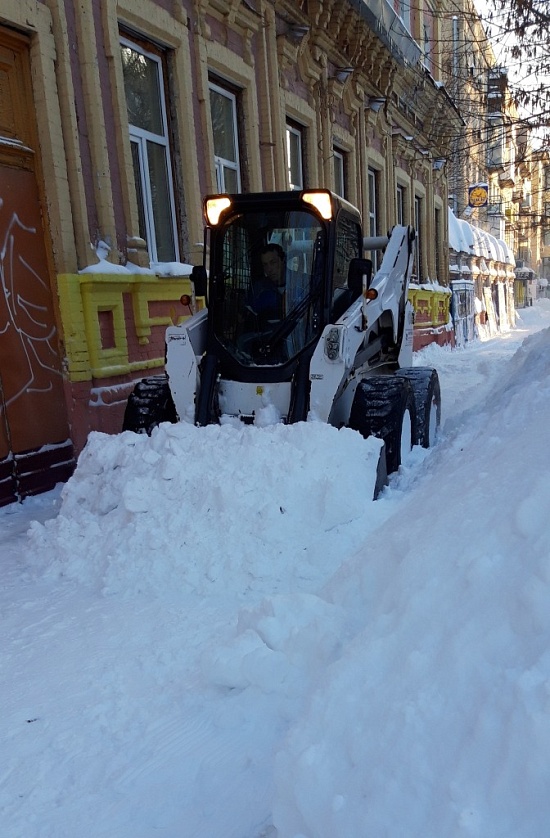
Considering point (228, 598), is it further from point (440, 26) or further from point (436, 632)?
point (440, 26)

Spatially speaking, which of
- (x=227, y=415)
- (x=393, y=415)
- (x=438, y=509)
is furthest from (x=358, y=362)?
(x=438, y=509)

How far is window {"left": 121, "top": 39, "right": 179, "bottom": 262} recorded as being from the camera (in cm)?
652

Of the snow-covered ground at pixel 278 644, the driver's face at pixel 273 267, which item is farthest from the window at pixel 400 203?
the snow-covered ground at pixel 278 644

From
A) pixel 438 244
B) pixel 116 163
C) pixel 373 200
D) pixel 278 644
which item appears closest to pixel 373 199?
pixel 373 200

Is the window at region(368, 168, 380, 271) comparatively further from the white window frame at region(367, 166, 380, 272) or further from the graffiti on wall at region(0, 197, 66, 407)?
the graffiti on wall at region(0, 197, 66, 407)

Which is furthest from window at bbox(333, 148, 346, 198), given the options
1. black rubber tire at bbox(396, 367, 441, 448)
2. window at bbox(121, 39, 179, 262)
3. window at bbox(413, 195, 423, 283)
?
black rubber tire at bbox(396, 367, 441, 448)

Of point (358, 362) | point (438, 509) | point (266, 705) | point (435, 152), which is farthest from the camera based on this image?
point (435, 152)

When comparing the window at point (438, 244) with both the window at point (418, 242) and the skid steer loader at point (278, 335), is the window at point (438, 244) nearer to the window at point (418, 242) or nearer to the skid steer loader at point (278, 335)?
the window at point (418, 242)

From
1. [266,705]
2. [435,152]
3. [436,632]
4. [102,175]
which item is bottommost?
[266,705]

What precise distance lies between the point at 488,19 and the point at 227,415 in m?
6.37

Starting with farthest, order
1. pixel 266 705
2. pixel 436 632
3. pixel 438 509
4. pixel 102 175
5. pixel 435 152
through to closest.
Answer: pixel 435 152
pixel 102 175
pixel 438 509
pixel 266 705
pixel 436 632

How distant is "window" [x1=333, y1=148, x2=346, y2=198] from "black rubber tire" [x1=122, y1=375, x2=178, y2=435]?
27.3 ft

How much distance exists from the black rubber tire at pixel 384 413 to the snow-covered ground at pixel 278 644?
0.92 ft

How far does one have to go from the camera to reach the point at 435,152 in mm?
17406
